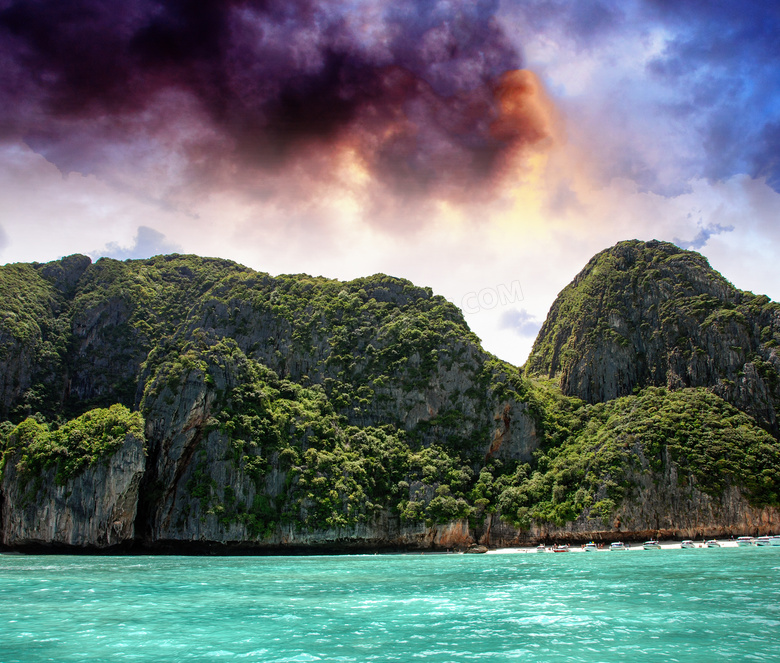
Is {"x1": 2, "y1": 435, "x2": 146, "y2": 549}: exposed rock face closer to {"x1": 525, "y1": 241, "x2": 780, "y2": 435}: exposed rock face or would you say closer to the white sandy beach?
the white sandy beach

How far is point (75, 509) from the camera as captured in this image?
6456 cm

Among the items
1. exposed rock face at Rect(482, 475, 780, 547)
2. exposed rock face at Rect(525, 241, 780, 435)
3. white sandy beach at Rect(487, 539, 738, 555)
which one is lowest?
white sandy beach at Rect(487, 539, 738, 555)

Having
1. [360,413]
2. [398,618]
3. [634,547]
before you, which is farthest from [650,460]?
[398,618]

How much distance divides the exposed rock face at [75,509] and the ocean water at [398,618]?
32.9m

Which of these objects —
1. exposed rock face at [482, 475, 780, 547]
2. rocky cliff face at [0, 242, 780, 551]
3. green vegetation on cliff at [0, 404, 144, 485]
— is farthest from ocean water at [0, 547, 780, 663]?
exposed rock face at [482, 475, 780, 547]

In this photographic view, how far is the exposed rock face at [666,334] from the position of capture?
90.1 m

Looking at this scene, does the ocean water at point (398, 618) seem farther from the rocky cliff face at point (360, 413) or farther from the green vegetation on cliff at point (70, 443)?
the rocky cliff face at point (360, 413)

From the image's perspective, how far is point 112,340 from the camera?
112 m

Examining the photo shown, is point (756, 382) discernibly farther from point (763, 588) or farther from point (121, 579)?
point (121, 579)

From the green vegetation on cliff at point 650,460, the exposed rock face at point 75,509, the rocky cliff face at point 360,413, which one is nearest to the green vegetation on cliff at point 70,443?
the rocky cliff face at point 360,413

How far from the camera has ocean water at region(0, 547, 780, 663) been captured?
1448cm

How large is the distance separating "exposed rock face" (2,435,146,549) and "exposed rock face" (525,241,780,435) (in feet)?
257

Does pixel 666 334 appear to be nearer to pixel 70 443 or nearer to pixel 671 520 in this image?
pixel 671 520

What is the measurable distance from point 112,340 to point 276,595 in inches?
3918
